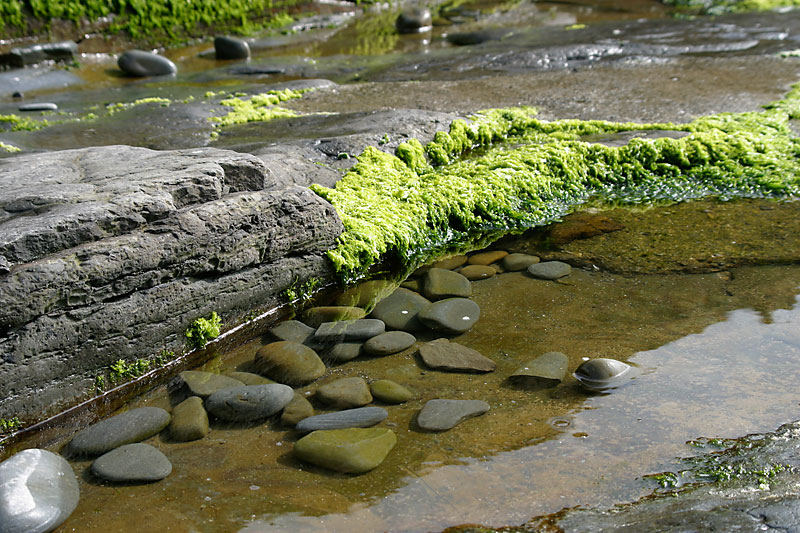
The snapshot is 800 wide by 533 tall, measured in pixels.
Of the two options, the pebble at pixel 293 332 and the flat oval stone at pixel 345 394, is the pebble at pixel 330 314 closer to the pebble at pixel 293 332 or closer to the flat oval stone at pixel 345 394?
the pebble at pixel 293 332

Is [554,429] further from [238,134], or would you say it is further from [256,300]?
[238,134]

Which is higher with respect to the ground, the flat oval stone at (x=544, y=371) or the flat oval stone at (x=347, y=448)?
the flat oval stone at (x=347, y=448)

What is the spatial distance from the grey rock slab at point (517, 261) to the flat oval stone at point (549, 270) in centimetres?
5

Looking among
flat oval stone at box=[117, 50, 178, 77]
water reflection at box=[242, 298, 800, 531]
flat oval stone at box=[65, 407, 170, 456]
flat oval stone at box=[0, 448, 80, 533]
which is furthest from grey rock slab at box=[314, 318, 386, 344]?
flat oval stone at box=[117, 50, 178, 77]

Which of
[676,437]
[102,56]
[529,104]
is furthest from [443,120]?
[102,56]

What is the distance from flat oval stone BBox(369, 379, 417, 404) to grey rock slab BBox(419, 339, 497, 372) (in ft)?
0.86

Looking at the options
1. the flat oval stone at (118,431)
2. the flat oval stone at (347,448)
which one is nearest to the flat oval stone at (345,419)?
the flat oval stone at (347,448)

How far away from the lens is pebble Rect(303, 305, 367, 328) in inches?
163

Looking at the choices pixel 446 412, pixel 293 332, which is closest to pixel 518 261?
pixel 293 332

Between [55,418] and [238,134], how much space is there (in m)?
3.77

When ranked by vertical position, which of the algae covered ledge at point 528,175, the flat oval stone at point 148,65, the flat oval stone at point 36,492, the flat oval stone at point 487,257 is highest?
the flat oval stone at point 148,65

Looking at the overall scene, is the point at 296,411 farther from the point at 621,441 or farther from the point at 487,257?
the point at 487,257

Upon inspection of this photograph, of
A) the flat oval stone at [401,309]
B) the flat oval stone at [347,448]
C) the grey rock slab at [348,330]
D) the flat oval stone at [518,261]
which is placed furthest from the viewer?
the flat oval stone at [518,261]

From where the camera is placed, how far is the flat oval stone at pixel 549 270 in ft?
14.7
